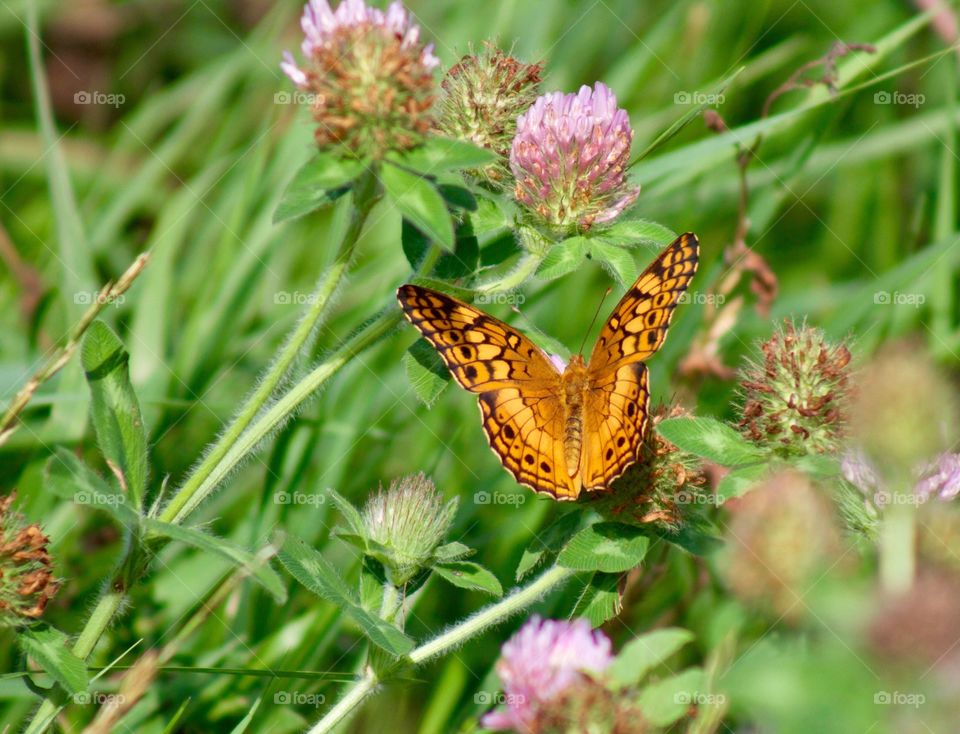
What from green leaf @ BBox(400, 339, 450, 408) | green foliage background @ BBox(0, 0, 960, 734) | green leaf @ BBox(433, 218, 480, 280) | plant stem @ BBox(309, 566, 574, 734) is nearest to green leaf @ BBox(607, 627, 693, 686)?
green foliage background @ BBox(0, 0, 960, 734)

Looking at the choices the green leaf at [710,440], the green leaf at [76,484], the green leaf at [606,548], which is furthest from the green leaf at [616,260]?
the green leaf at [76,484]

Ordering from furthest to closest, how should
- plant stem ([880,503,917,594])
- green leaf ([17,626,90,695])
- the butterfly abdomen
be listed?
the butterfly abdomen, green leaf ([17,626,90,695]), plant stem ([880,503,917,594])

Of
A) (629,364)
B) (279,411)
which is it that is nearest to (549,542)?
(629,364)

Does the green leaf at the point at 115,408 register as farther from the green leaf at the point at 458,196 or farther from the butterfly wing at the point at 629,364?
the butterfly wing at the point at 629,364

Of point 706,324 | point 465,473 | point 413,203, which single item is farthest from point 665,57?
point 413,203

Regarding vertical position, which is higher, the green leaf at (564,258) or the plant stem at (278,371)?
the green leaf at (564,258)

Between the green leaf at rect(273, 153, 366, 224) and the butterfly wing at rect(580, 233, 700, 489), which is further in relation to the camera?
the butterfly wing at rect(580, 233, 700, 489)

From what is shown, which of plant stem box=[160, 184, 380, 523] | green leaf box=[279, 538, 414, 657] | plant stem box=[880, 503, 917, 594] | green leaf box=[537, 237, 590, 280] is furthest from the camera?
green leaf box=[537, 237, 590, 280]

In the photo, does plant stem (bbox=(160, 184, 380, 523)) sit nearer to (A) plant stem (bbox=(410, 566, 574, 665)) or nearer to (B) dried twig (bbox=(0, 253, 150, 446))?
(B) dried twig (bbox=(0, 253, 150, 446))
